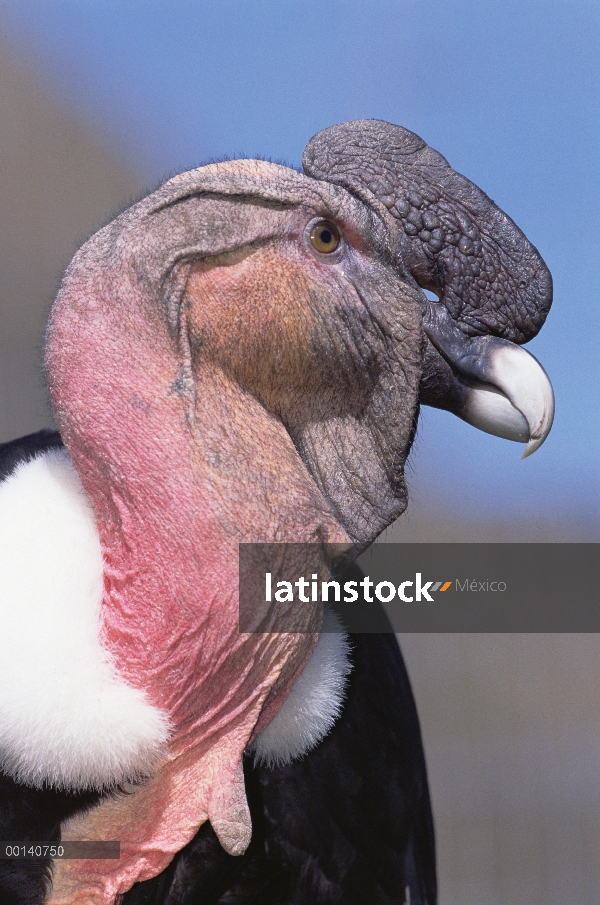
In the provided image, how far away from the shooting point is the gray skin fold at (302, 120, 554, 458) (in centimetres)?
180

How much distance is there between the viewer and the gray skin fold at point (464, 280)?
1.80 meters

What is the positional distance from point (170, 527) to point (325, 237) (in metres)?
0.63

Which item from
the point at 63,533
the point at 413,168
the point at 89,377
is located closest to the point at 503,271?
the point at 413,168

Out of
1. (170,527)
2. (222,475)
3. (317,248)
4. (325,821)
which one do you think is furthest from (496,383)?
(325,821)

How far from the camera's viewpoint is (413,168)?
1.91 meters

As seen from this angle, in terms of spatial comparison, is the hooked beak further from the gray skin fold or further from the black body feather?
the black body feather

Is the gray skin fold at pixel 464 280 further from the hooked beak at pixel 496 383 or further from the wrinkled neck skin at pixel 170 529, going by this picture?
the wrinkled neck skin at pixel 170 529

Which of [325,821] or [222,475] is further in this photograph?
[325,821]

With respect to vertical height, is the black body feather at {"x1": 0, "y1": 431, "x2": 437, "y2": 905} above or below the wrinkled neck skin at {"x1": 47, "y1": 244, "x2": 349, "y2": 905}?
below

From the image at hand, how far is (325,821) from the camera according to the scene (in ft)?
6.36

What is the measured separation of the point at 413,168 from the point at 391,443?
58 cm

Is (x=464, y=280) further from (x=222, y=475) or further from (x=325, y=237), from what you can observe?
(x=222, y=475)

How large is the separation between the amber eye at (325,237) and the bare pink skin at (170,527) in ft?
0.73

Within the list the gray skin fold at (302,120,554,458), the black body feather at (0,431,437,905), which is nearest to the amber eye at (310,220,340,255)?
the gray skin fold at (302,120,554,458)
